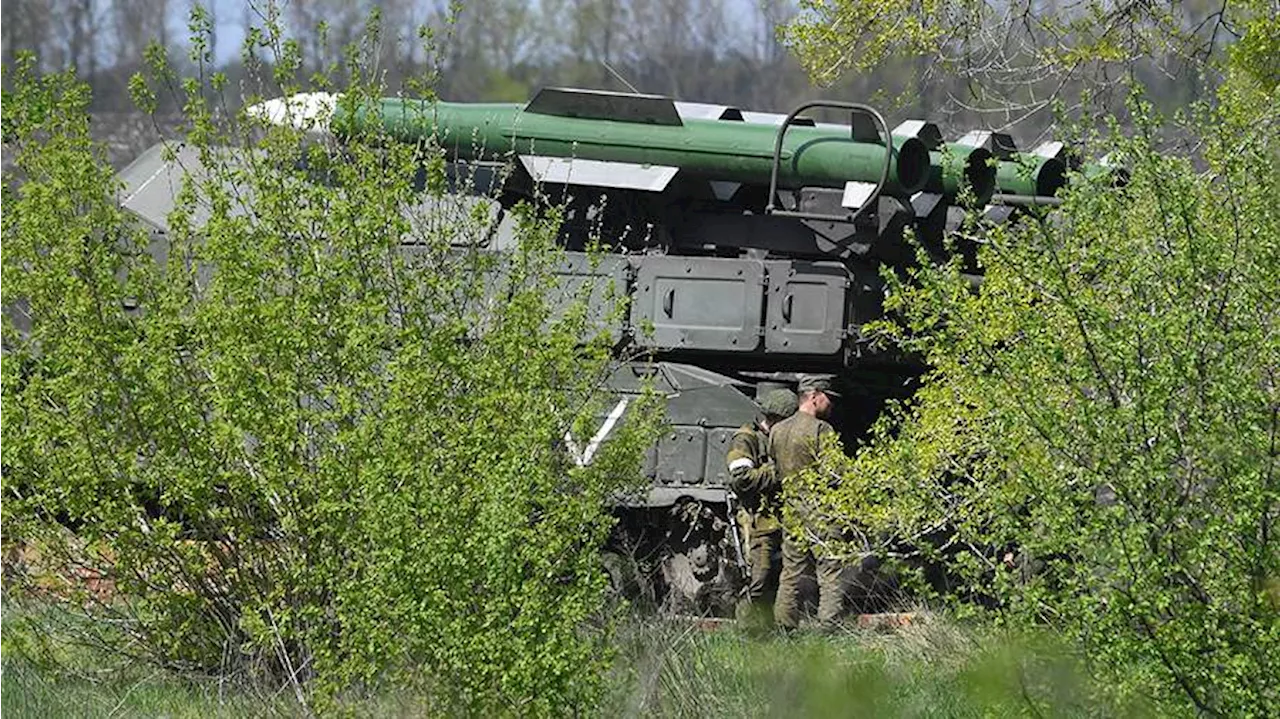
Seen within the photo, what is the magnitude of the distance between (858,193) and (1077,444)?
20.6 ft

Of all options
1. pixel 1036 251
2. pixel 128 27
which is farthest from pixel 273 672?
pixel 128 27

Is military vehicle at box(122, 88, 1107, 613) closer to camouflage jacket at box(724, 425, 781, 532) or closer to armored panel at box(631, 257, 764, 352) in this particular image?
armored panel at box(631, 257, 764, 352)

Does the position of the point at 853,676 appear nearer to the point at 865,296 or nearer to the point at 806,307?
the point at 806,307

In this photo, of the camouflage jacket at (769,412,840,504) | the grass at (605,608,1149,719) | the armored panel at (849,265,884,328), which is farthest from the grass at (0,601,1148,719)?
the armored panel at (849,265,884,328)

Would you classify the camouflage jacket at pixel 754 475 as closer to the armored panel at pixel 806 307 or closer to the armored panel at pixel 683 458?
the armored panel at pixel 683 458

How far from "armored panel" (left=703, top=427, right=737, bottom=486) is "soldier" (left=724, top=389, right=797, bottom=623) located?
0.04 m

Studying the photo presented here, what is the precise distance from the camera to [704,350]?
13648mm

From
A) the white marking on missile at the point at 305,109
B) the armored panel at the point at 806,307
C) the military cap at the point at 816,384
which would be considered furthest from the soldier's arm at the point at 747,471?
the white marking on missile at the point at 305,109

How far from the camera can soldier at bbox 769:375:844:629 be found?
12766 millimetres

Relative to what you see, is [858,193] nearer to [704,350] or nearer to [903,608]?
[704,350]

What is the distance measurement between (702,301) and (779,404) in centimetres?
81

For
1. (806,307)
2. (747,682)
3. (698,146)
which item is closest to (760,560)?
(806,307)

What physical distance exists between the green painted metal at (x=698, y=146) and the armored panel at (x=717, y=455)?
1570 mm

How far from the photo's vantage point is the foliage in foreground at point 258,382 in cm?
898
